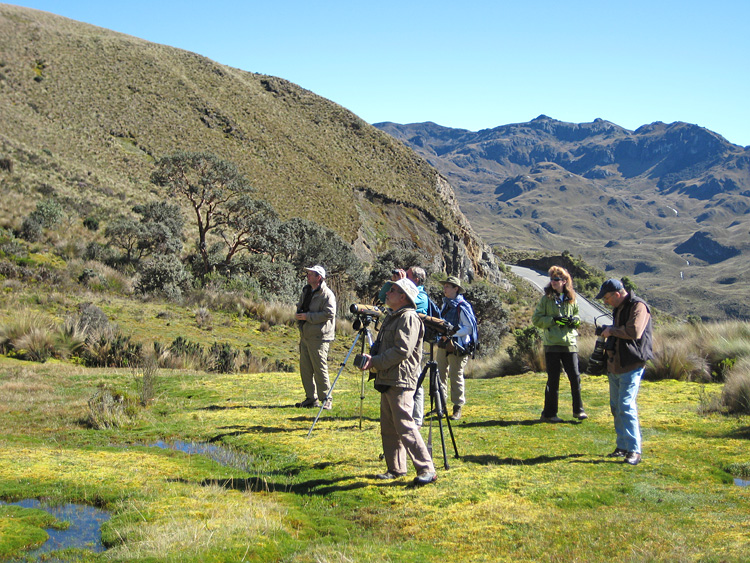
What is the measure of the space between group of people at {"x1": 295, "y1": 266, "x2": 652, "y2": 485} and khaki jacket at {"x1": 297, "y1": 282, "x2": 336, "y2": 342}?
14 mm

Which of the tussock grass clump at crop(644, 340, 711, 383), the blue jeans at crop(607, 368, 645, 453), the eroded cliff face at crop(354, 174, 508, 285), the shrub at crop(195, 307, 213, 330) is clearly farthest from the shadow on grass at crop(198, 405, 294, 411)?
the eroded cliff face at crop(354, 174, 508, 285)

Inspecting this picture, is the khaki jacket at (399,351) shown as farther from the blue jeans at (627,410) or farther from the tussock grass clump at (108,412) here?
the tussock grass clump at (108,412)

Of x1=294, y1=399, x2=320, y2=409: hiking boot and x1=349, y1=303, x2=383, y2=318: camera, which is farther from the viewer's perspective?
x1=294, y1=399, x2=320, y2=409: hiking boot

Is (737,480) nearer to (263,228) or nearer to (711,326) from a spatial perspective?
(711,326)

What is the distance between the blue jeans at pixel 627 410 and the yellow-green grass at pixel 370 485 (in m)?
0.25

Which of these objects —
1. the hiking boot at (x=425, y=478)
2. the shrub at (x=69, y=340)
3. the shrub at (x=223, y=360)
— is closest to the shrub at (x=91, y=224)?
the shrub at (x=69, y=340)

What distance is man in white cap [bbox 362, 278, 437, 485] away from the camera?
17.2 feet

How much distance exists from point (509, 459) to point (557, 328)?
2.20 m

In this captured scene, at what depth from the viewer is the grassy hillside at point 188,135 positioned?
45312mm

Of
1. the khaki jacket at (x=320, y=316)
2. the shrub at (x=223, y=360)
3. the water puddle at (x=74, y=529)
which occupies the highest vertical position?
the khaki jacket at (x=320, y=316)

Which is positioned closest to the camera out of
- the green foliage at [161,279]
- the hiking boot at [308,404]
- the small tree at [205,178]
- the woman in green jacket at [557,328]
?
the woman in green jacket at [557,328]

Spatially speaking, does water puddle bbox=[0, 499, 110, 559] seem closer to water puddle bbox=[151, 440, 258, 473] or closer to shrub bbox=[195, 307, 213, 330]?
water puddle bbox=[151, 440, 258, 473]

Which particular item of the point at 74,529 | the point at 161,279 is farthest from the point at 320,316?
the point at 161,279

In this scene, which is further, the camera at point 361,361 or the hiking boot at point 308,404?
the hiking boot at point 308,404
